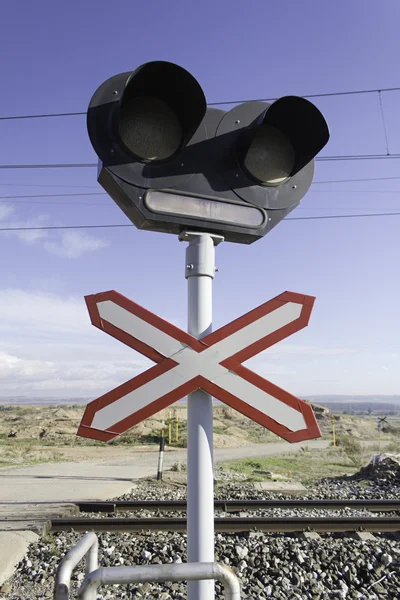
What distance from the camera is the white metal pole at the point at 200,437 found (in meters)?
1.56

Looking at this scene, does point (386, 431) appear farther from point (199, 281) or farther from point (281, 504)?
point (199, 281)

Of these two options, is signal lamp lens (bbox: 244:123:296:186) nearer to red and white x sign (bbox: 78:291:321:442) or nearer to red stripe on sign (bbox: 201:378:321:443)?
red and white x sign (bbox: 78:291:321:442)

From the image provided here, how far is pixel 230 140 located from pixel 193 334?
910 mm

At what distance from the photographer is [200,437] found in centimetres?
164

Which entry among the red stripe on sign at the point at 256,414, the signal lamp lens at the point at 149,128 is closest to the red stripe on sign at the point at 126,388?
the red stripe on sign at the point at 256,414

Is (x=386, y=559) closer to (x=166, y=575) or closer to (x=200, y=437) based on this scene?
(x=200, y=437)

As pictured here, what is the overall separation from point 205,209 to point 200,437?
3.12 ft

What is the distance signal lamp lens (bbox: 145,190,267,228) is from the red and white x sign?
0.44 meters

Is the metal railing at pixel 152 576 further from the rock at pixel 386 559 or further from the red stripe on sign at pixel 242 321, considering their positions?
the rock at pixel 386 559

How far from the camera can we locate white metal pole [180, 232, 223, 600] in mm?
1563

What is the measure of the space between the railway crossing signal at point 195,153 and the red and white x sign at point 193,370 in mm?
459

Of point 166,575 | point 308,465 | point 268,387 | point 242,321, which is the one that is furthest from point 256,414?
point 308,465

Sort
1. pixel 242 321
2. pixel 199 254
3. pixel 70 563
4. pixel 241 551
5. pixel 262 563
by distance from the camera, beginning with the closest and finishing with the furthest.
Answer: pixel 70 563 → pixel 242 321 → pixel 199 254 → pixel 262 563 → pixel 241 551

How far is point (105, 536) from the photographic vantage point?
516 centimetres
